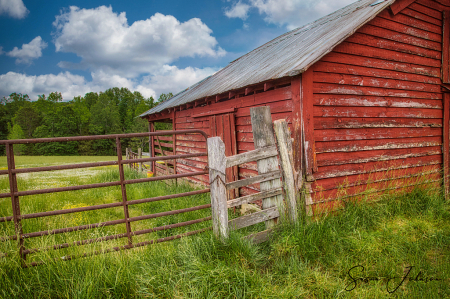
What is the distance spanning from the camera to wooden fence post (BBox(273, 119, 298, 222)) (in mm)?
3582

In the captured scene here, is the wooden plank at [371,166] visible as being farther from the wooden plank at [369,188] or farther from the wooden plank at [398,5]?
the wooden plank at [398,5]

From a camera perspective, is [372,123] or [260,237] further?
[372,123]

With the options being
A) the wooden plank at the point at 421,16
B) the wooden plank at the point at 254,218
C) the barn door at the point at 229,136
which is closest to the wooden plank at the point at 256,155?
the wooden plank at the point at 254,218

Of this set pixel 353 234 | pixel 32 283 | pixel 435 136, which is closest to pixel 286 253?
pixel 353 234

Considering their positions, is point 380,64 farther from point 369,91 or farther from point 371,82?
point 369,91

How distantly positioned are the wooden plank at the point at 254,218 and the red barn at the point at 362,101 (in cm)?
105

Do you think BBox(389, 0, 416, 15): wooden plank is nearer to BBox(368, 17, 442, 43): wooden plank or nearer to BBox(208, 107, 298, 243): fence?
BBox(368, 17, 442, 43): wooden plank

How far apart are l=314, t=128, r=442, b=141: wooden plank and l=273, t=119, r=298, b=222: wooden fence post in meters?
1.03

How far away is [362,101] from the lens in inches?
195

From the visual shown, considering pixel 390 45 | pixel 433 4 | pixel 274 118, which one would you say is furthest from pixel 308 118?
pixel 433 4

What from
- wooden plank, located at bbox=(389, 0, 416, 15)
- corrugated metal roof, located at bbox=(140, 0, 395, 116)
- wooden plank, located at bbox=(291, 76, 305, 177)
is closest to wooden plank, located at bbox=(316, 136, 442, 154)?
wooden plank, located at bbox=(291, 76, 305, 177)

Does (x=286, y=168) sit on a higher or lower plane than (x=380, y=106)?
lower

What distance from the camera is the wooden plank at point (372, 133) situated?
4.51 m

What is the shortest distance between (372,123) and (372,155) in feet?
2.15
